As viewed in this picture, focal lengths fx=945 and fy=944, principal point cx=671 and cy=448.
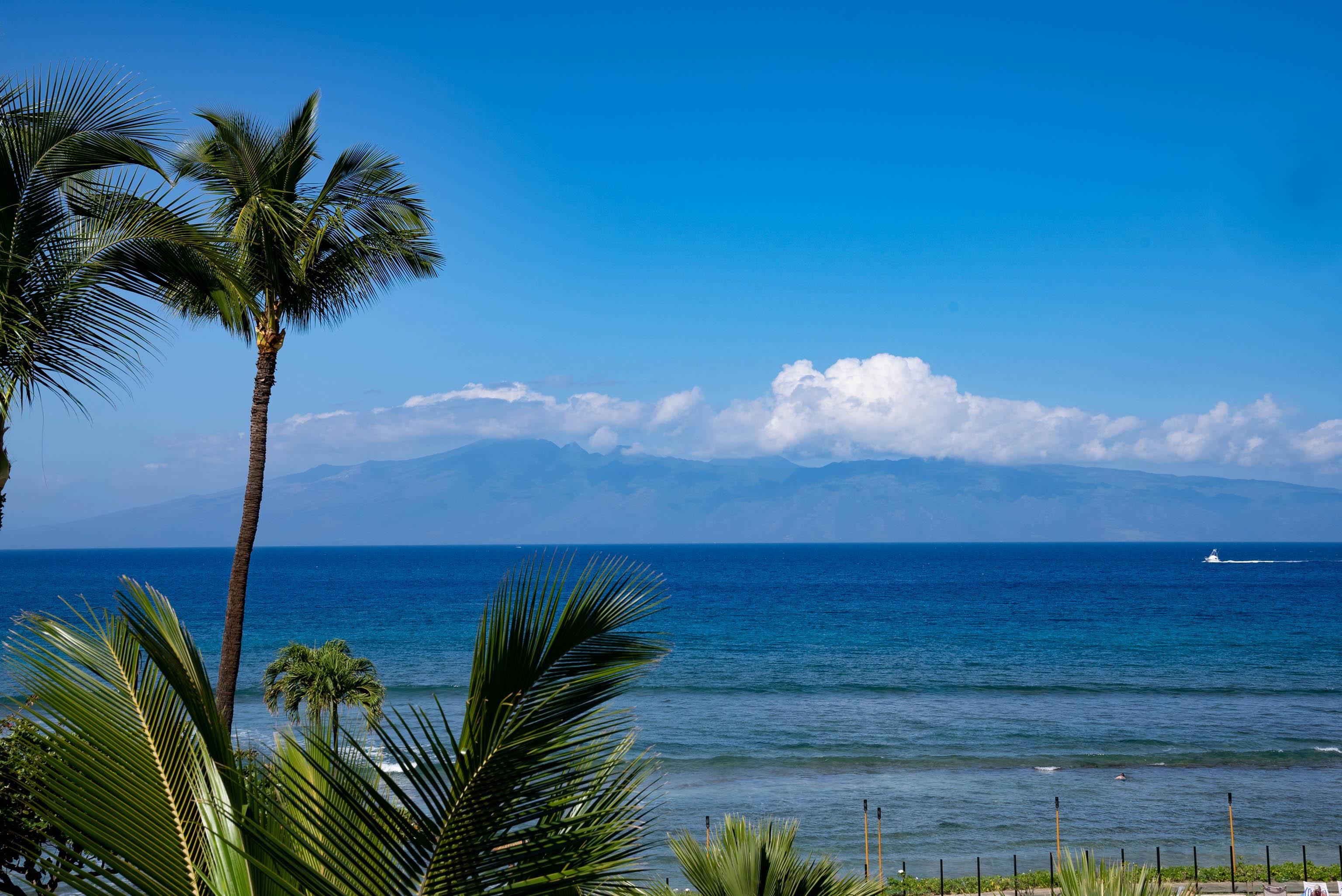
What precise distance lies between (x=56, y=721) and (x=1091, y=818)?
3181 cm

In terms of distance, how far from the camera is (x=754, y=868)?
6309 millimetres

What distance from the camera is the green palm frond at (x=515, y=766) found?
11.1 feet

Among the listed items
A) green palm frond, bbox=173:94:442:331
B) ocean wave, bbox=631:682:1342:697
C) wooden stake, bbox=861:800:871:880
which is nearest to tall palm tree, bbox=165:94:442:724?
green palm frond, bbox=173:94:442:331

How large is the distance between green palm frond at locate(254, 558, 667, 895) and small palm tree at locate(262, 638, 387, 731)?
A: 21.3 m

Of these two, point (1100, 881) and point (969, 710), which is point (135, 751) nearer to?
point (1100, 881)

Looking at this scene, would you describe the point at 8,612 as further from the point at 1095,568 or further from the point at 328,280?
the point at 1095,568

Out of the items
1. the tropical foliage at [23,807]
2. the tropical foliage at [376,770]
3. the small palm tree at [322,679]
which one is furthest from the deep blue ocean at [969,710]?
the small palm tree at [322,679]

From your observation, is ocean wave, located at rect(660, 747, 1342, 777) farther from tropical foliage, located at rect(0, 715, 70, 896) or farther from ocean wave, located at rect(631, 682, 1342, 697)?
tropical foliage, located at rect(0, 715, 70, 896)

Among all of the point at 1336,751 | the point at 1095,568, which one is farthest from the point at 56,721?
the point at 1095,568

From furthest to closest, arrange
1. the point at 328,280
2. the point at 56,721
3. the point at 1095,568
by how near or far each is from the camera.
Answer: the point at 1095,568 → the point at 328,280 → the point at 56,721

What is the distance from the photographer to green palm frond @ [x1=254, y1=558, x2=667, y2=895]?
3.38 meters

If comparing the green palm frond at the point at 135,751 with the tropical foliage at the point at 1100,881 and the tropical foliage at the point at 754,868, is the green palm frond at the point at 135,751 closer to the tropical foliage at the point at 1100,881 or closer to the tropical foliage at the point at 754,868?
the tropical foliage at the point at 754,868

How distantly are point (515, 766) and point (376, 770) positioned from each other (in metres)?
1.28

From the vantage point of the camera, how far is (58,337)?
5.82 metres
